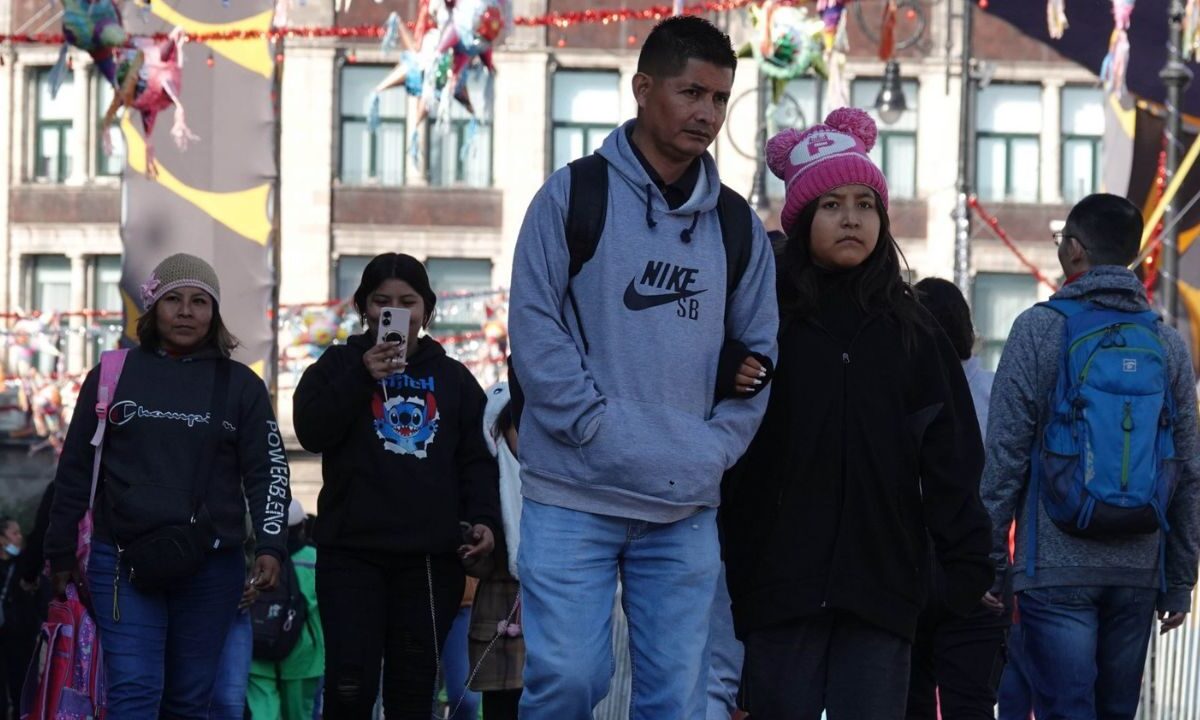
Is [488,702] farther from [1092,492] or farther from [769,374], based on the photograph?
[769,374]

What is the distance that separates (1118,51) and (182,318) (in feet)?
31.1

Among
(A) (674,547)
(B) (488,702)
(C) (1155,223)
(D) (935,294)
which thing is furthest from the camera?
(C) (1155,223)

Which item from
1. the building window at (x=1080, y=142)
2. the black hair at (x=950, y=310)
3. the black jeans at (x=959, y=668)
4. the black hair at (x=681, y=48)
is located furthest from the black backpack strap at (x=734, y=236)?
the building window at (x=1080, y=142)

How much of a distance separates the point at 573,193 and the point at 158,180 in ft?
29.2

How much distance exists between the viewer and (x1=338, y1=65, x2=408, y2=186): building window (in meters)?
37.0

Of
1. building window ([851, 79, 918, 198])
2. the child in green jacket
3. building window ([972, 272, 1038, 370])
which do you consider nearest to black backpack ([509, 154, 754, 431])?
the child in green jacket

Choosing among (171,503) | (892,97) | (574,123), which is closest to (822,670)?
(171,503)

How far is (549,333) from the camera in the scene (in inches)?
203

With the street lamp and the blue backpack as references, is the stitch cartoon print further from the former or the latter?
the street lamp

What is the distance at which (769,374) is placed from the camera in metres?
5.23

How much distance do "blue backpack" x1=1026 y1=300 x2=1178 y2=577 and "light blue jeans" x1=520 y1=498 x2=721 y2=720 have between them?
1781 millimetres

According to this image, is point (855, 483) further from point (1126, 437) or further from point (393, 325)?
point (393, 325)

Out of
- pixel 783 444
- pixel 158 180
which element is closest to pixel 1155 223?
pixel 158 180

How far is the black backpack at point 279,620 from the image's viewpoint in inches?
416
